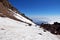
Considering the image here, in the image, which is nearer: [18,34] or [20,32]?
[18,34]

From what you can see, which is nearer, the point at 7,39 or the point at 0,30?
the point at 7,39

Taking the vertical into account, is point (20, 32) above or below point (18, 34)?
above

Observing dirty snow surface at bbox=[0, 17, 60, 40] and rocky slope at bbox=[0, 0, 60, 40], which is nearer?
dirty snow surface at bbox=[0, 17, 60, 40]

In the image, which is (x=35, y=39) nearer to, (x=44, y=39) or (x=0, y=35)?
(x=44, y=39)

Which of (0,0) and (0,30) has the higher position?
(0,0)

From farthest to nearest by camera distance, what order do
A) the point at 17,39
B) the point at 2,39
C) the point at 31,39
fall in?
the point at 31,39
the point at 17,39
the point at 2,39

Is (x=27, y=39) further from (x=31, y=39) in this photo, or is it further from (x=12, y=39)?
(x=12, y=39)

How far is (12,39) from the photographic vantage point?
17719mm

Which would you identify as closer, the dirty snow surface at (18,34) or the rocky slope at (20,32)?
the dirty snow surface at (18,34)

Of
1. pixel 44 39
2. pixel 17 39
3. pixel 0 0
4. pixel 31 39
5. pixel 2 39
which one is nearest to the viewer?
pixel 2 39

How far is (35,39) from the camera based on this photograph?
780 inches

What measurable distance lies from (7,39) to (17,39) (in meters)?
1.29

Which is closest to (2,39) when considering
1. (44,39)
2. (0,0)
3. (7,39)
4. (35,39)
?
(7,39)

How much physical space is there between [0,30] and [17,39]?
343cm
